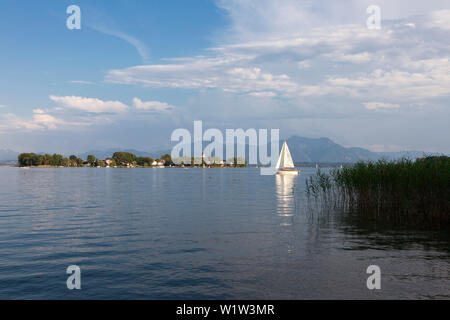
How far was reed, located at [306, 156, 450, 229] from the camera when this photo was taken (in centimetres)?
2994

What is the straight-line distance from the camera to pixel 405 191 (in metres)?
31.8

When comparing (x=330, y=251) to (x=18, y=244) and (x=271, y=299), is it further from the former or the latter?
(x=18, y=244)

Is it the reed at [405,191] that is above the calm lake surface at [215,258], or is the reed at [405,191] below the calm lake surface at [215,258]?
above

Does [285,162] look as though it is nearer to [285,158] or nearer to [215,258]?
[285,158]

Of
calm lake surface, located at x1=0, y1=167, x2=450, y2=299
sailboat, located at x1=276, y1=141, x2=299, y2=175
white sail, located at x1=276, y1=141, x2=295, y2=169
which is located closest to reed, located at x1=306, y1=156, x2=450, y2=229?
calm lake surface, located at x1=0, y1=167, x2=450, y2=299

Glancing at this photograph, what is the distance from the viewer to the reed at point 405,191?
1179 inches

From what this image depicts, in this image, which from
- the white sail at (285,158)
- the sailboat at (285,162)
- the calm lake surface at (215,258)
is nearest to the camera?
the calm lake surface at (215,258)

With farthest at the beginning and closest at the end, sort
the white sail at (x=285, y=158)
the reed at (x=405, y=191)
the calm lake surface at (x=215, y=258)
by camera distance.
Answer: the white sail at (x=285, y=158)
the reed at (x=405, y=191)
the calm lake surface at (x=215, y=258)

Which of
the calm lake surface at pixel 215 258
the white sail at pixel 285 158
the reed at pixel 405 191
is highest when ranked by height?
the white sail at pixel 285 158

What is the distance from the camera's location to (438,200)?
29.8m

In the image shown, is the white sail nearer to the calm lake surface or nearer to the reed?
the reed

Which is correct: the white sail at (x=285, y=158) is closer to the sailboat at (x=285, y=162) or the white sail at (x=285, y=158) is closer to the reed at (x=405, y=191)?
the sailboat at (x=285, y=162)

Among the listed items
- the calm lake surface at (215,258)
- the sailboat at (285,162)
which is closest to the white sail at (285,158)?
the sailboat at (285,162)
